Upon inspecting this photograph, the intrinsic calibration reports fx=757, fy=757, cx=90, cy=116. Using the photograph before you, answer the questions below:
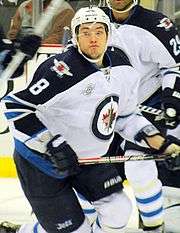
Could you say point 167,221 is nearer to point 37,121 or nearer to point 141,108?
point 141,108

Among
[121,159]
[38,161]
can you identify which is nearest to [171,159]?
[121,159]

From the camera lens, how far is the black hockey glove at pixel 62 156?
2.48m

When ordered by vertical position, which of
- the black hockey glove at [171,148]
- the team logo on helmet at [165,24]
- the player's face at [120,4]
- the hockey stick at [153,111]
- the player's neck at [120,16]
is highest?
the player's face at [120,4]

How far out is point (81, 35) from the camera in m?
2.62

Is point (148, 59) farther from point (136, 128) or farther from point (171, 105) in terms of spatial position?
point (136, 128)

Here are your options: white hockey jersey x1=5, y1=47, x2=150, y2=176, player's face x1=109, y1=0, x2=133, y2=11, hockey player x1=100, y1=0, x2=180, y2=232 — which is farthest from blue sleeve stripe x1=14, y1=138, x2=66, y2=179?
player's face x1=109, y1=0, x2=133, y2=11

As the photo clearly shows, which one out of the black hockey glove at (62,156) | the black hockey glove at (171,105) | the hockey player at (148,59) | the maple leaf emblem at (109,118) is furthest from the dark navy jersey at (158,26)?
the black hockey glove at (62,156)

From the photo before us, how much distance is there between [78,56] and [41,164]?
1.29ft

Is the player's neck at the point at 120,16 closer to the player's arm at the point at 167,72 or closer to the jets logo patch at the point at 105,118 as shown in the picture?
the player's arm at the point at 167,72

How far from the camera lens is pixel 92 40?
8.55 feet

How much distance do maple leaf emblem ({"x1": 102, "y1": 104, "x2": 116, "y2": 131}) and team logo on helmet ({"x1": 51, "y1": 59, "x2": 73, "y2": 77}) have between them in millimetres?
210

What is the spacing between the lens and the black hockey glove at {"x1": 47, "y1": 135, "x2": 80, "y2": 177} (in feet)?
8.13

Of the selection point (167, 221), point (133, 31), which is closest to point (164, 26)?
point (133, 31)

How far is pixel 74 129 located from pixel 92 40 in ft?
1.03
